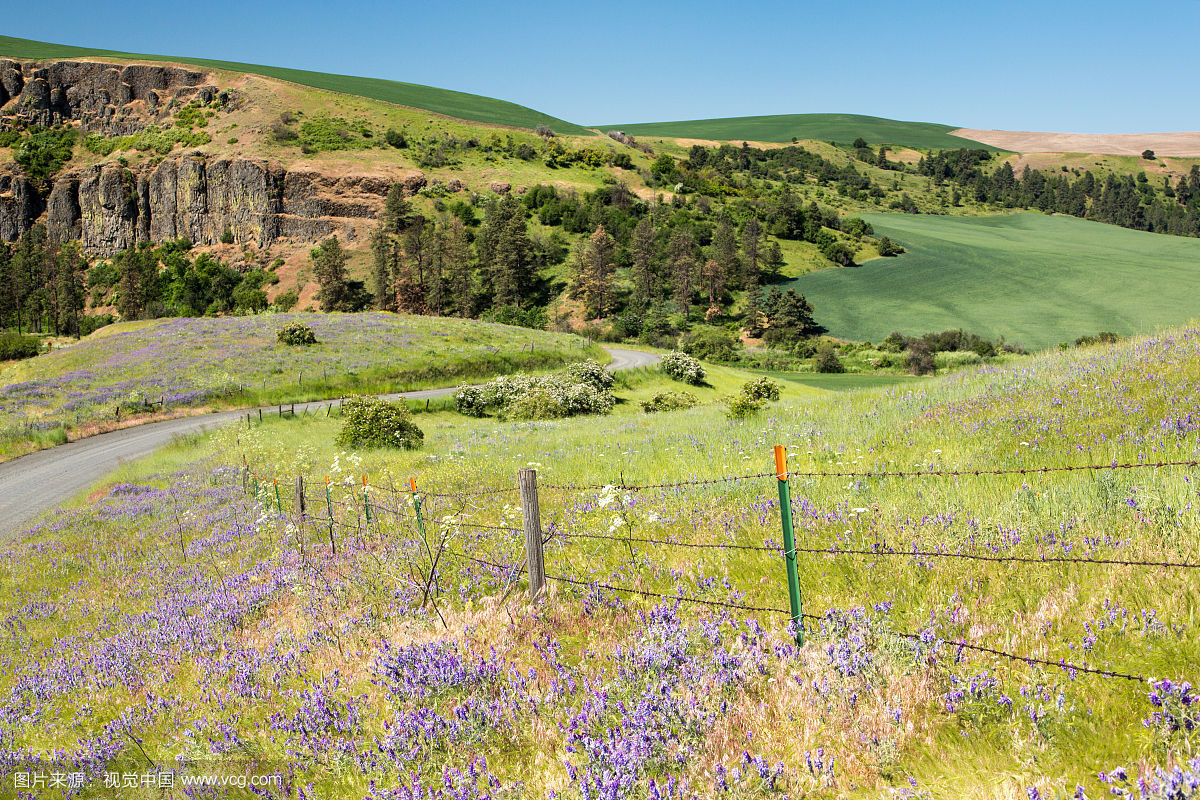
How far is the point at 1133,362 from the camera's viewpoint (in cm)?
1109

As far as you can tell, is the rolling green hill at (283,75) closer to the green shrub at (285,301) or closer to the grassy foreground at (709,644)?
the green shrub at (285,301)

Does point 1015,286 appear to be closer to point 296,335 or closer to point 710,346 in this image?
point 710,346

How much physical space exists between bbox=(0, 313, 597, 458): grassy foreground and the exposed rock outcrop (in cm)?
11117

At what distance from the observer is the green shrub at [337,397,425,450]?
79.3 ft

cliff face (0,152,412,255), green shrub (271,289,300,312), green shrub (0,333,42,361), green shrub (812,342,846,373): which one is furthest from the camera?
cliff face (0,152,412,255)

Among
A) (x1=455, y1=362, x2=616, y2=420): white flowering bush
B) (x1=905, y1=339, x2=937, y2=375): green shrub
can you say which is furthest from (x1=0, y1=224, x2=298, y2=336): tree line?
(x1=905, y1=339, x2=937, y2=375): green shrub

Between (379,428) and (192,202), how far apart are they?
128741 mm

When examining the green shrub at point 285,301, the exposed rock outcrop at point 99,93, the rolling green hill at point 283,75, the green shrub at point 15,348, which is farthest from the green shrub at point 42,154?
the green shrub at point 15,348

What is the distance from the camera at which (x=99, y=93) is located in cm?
14462

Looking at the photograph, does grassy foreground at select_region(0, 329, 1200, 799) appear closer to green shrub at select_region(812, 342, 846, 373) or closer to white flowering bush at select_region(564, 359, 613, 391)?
white flowering bush at select_region(564, 359, 613, 391)

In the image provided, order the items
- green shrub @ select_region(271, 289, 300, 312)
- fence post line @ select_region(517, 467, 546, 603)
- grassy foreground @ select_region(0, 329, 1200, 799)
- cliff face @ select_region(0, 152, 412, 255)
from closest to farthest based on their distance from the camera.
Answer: grassy foreground @ select_region(0, 329, 1200, 799)
fence post line @ select_region(517, 467, 546, 603)
green shrub @ select_region(271, 289, 300, 312)
cliff face @ select_region(0, 152, 412, 255)

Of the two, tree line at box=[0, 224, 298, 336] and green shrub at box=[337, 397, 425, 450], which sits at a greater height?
tree line at box=[0, 224, 298, 336]

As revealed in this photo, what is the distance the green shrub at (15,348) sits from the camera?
205 feet

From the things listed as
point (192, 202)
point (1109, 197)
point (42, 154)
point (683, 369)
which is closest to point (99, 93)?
point (42, 154)
